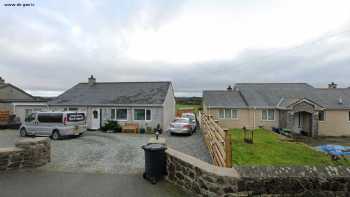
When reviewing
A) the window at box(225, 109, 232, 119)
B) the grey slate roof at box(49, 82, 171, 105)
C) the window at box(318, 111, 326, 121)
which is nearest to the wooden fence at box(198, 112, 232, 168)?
the grey slate roof at box(49, 82, 171, 105)

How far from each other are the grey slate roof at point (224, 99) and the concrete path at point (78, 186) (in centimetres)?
1845

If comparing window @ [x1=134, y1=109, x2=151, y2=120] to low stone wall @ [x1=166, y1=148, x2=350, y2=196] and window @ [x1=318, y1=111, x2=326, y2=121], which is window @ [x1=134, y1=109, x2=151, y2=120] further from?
window @ [x1=318, y1=111, x2=326, y2=121]

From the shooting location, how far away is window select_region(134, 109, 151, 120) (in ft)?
61.8

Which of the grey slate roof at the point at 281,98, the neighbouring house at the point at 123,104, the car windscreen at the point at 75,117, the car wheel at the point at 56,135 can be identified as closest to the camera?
the car wheel at the point at 56,135

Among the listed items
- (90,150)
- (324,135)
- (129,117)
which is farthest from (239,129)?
(90,150)

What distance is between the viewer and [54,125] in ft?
46.6

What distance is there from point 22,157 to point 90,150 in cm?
364

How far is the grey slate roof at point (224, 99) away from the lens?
2317 centimetres

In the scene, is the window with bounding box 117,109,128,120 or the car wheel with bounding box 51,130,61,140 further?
the window with bounding box 117,109,128,120

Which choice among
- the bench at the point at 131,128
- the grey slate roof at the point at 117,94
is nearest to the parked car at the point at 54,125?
the bench at the point at 131,128

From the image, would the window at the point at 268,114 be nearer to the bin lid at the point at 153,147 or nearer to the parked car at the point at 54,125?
the parked car at the point at 54,125

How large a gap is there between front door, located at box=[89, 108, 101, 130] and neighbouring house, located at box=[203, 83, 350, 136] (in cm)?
1208

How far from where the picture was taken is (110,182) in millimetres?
5625

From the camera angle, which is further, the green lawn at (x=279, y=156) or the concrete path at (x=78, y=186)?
the green lawn at (x=279, y=156)
